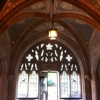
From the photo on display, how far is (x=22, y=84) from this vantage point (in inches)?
472

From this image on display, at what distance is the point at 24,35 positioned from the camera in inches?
418

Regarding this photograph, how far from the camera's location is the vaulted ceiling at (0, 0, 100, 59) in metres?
7.55

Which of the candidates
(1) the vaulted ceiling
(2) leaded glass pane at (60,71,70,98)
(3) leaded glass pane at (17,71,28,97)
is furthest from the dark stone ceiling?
(2) leaded glass pane at (60,71,70,98)

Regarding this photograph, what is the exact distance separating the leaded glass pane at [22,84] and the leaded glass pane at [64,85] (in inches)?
80.6

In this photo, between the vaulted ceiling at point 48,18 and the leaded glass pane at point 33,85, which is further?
the leaded glass pane at point 33,85

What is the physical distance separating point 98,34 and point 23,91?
528cm

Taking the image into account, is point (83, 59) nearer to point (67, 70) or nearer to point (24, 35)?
point (67, 70)

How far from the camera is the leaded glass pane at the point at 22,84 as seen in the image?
39.0 ft

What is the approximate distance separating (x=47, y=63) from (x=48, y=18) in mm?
3784

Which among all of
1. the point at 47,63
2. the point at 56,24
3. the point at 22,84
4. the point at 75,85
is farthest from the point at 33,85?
the point at 56,24

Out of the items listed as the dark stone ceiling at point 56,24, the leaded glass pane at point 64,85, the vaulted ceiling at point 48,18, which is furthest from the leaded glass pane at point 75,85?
the dark stone ceiling at point 56,24

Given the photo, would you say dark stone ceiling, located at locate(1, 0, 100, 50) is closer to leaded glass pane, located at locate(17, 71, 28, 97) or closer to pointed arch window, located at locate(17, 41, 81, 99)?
pointed arch window, located at locate(17, 41, 81, 99)

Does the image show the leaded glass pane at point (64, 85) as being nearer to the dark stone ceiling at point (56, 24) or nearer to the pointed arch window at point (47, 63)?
the pointed arch window at point (47, 63)

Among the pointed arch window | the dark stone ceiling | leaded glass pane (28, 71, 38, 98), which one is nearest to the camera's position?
the dark stone ceiling
